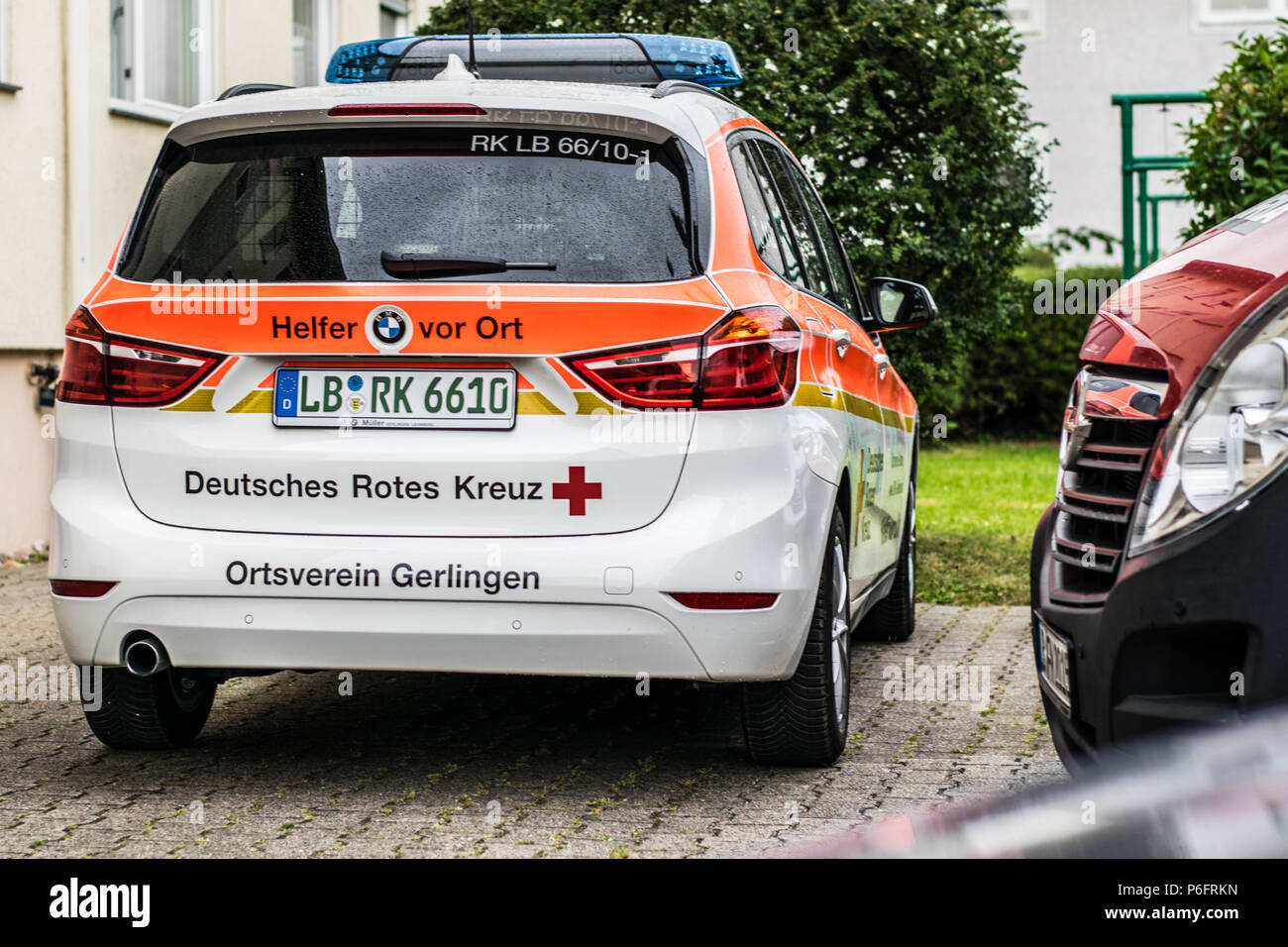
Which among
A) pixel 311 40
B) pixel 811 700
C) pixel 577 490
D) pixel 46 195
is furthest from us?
pixel 311 40

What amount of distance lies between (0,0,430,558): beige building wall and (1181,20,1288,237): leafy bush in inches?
258

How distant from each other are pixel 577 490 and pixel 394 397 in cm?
53

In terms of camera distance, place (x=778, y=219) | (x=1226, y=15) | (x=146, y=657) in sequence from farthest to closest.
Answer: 1. (x=1226, y=15)
2. (x=778, y=219)
3. (x=146, y=657)

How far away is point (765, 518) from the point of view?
14.6 ft

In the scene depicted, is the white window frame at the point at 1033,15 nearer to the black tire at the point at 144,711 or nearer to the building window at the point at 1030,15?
the building window at the point at 1030,15

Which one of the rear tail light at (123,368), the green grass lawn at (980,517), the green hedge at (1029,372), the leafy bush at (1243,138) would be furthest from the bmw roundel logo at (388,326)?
the green hedge at (1029,372)

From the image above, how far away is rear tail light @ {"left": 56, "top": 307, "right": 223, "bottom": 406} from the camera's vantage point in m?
4.54

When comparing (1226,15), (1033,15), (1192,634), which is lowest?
(1192,634)

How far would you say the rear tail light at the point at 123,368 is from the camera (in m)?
4.54

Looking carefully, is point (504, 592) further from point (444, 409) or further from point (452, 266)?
point (452, 266)

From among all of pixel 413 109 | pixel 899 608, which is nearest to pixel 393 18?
pixel 899 608

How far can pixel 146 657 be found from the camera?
182 inches
